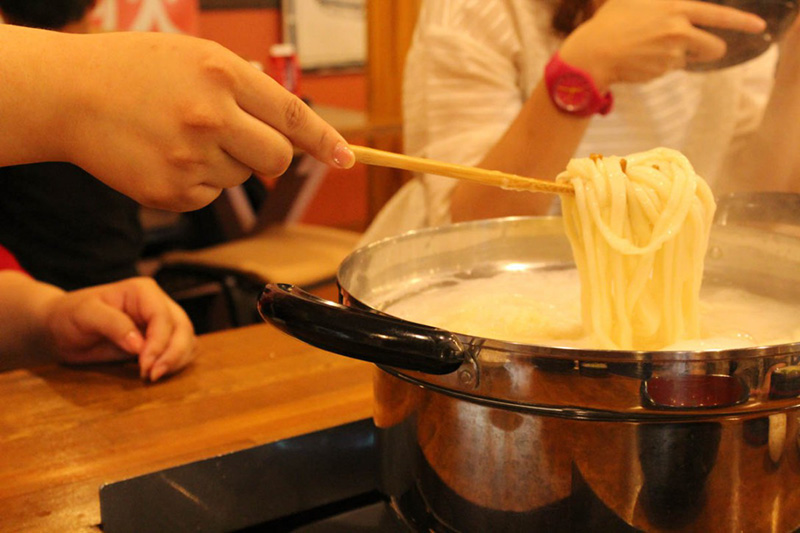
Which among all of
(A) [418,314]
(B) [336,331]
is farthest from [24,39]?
(A) [418,314]

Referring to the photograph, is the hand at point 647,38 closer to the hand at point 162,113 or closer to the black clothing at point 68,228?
the hand at point 162,113

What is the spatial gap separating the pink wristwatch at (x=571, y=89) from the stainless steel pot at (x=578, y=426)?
895mm

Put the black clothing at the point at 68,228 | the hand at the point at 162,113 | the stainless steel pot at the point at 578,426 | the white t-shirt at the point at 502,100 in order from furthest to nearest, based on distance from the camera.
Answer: the black clothing at the point at 68,228 → the white t-shirt at the point at 502,100 → the hand at the point at 162,113 → the stainless steel pot at the point at 578,426

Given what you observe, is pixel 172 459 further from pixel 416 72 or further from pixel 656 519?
pixel 416 72

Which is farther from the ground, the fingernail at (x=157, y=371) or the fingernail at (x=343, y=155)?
the fingernail at (x=343, y=155)

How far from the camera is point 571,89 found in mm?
1566

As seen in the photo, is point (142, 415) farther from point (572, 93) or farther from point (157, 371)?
point (572, 93)

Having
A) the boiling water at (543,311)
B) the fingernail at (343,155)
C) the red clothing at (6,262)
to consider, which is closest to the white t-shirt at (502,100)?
the boiling water at (543,311)

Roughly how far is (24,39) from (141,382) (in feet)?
1.93

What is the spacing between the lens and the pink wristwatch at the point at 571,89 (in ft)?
5.09

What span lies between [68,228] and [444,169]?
1.72 meters

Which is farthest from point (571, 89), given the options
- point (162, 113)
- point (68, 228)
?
point (68, 228)

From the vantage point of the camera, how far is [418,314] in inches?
42.1

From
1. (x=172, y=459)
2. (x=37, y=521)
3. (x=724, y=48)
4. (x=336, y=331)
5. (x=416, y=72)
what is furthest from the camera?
(x=416, y=72)
